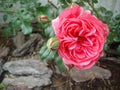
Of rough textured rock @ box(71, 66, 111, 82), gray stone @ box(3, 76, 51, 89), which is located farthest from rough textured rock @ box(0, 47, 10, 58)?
rough textured rock @ box(71, 66, 111, 82)

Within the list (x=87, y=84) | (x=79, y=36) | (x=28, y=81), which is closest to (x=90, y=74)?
(x=87, y=84)

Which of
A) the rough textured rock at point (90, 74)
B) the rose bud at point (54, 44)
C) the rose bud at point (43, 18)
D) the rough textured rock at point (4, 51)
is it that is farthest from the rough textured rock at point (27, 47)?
the rose bud at point (54, 44)

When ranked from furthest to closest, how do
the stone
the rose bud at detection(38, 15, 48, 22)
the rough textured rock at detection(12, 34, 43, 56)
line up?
the stone → the rough textured rock at detection(12, 34, 43, 56) → the rose bud at detection(38, 15, 48, 22)

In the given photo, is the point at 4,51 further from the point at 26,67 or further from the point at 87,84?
the point at 87,84

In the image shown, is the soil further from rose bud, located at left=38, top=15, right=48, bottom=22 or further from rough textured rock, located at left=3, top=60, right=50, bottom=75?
rose bud, located at left=38, top=15, right=48, bottom=22

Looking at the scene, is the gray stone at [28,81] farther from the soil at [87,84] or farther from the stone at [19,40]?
the stone at [19,40]

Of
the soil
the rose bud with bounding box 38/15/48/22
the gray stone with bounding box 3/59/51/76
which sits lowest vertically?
the soil
